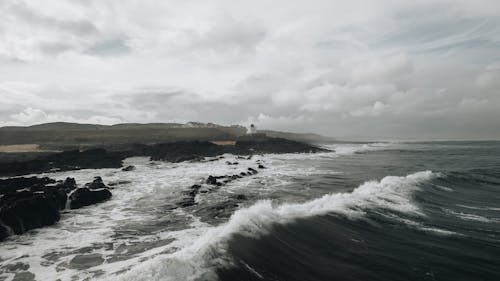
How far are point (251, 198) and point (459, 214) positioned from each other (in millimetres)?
13410

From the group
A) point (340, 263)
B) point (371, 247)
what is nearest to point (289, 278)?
point (340, 263)

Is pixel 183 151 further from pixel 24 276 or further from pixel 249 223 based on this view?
pixel 24 276

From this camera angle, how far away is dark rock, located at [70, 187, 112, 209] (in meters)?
21.8

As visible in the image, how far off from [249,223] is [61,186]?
18.0 metres

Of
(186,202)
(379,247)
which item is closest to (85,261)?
(186,202)

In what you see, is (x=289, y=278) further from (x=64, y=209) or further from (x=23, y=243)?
(x=64, y=209)

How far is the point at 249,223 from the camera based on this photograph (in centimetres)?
1593

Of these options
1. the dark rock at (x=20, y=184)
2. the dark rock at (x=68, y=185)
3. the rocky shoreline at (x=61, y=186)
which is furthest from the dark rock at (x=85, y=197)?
the dark rock at (x=20, y=184)

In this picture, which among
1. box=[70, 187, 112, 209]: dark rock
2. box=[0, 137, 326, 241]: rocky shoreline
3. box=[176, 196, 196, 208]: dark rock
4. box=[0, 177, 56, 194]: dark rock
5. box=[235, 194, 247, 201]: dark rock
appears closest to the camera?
box=[0, 137, 326, 241]: rocky shoreline

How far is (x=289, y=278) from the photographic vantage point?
1112cm

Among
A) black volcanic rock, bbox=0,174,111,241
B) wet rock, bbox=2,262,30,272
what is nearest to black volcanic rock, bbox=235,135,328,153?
black volcanic rock, bbox=0,174,111,241

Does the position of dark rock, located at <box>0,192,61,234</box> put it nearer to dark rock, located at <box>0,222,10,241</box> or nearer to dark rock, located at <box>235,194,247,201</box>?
dark rock, located at <box>0,222,10,241</box>

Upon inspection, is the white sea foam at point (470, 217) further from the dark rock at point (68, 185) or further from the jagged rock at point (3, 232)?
the dark rock at point (68, 185)

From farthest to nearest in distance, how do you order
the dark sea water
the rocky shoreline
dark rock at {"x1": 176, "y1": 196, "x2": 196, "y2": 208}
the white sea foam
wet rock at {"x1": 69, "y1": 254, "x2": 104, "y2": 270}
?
A: dark rock at {"x1": 176, "y1": 196, "x2": 196, "y2": 208}, the white sea foam, the rocky shoreline, wet rock at {"x1": 69, "y1": 254, "x2": 104, "y2": 270}, the dark sea water
